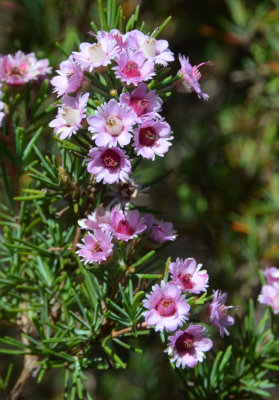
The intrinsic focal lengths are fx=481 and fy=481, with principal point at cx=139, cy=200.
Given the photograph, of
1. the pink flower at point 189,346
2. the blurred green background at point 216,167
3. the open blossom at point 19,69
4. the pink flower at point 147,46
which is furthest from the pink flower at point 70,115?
the blurred green background at point 216,167

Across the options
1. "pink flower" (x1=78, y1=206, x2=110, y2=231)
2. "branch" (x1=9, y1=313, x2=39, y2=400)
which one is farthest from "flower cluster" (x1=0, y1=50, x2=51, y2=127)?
"branch" (x1=9, y1=313, x2=39, y2=400)

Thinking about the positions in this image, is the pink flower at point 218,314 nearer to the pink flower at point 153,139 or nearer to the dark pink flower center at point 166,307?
the dark pink flower center at point 166,307

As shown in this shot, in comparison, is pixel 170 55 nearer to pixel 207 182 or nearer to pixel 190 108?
pixel 207 182

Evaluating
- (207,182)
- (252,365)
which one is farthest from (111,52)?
(207,182)

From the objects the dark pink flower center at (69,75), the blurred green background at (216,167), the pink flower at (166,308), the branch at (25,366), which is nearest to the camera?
the pink flower at (166,308)

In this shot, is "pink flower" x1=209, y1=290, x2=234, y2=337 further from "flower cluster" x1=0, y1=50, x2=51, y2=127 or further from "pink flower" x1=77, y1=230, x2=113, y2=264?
"flower cluster" x1=0, y1=50, x2=51, y2=127

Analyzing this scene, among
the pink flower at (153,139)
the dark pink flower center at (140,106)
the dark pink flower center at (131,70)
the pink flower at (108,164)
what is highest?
the dark pink flower center at (131,70)
